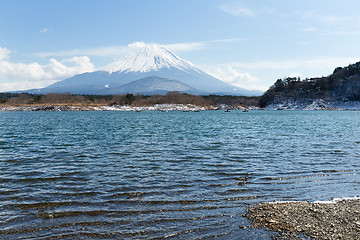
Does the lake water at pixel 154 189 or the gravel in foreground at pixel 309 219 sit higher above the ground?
the gravel in foreground at pixel 309 219

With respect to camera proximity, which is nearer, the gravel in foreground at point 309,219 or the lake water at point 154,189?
the gravel in foreground at point 309,219

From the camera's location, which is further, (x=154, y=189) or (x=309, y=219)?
(x=154, y=189)

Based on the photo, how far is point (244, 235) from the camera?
960cm

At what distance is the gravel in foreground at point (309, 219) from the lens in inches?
374

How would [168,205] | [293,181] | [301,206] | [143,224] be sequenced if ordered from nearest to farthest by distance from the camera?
[143,224]
[301,206]
[168,205]
[293,181]

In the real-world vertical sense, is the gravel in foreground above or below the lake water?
above

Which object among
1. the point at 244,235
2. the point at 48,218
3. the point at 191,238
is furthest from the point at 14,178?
the point at 244,235

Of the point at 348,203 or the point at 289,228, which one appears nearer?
the point at 289,228

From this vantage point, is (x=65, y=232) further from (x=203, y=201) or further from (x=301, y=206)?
(x=301, y=206)

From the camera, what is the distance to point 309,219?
10.6 meters

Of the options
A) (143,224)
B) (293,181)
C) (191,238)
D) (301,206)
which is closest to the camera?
(191,238)

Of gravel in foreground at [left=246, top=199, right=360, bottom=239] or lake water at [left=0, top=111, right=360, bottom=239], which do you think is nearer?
gravel in foreground at [left=246, top=199, right=360, bottom=239]

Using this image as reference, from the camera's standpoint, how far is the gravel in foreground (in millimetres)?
9492

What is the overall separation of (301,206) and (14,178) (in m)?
16.1
